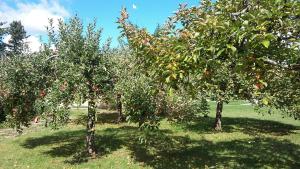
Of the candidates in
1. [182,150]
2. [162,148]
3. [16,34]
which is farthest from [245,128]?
[16,34]

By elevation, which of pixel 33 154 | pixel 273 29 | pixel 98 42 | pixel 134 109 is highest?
pixel 98 42

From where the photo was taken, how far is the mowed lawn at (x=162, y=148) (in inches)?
733

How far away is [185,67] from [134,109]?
11.2 m

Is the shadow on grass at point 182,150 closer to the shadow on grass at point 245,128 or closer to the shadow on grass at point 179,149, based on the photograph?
the shadow on grass at point 179,149

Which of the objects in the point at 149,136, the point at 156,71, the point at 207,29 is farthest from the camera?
the point at 149,136

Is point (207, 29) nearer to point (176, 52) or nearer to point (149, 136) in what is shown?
point (176, 52)

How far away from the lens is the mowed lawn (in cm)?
1862

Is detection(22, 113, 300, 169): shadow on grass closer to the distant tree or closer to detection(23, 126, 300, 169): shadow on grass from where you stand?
detection(23, 126, 300, 169): shadow on grass

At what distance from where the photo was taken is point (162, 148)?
22.4 m

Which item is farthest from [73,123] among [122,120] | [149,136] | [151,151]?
[151,151]

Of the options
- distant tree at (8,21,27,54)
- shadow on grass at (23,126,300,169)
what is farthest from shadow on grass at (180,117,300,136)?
distant tree at (8,21,27,54)

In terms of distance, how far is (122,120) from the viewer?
37.9 metres

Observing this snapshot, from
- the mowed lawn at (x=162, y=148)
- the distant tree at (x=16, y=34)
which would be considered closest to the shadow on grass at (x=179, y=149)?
the mowed lawn at (x=162, y=148)

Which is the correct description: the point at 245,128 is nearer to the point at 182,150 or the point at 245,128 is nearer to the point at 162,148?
the point at 182,150
